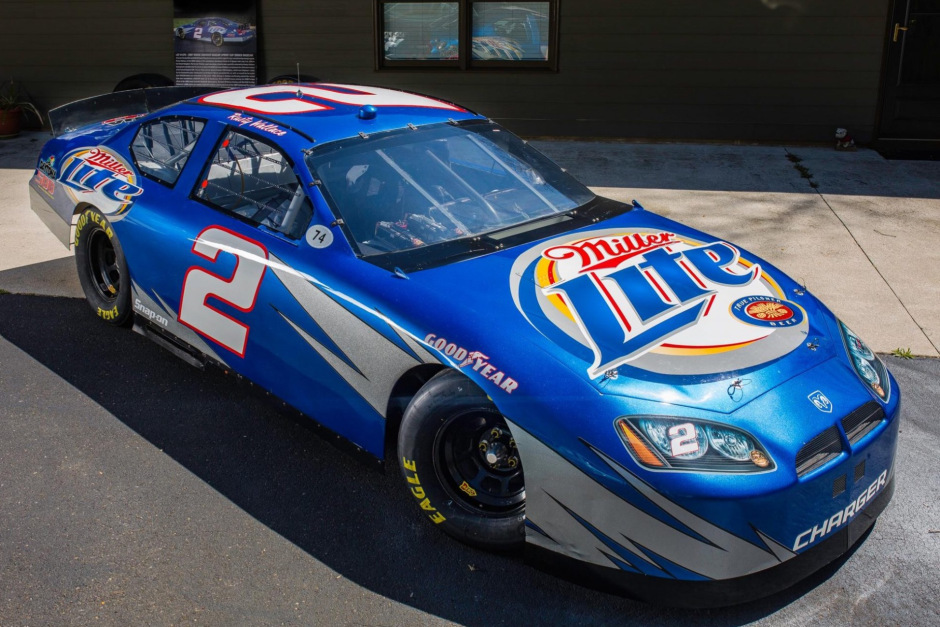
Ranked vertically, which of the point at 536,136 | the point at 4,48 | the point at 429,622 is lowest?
the point at 429,622

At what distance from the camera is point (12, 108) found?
35.1 feet

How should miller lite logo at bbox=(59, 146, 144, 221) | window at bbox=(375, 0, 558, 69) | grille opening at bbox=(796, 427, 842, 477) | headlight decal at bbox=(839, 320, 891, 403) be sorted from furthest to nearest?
window at bbox=(375, 0, 558, 69)
miller lite logo at bbox=(59, 146, 144, 221)
headlight decal at bbox=(839, 320, 891, 403)
grille opening at bbox=(796, 427, 842, 477)

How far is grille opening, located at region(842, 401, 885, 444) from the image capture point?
3.00 meters

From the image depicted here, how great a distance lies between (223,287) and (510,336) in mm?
1515

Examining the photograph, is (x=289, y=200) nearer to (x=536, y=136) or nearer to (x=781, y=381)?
(x=781, y=381)

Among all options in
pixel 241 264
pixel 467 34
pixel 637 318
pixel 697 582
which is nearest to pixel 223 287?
pixel 241 264

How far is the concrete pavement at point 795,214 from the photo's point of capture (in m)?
Answer: 5.82

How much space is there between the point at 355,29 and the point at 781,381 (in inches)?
342

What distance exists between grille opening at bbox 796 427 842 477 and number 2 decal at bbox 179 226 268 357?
7.37 feet

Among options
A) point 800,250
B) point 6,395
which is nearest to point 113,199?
point 6,395

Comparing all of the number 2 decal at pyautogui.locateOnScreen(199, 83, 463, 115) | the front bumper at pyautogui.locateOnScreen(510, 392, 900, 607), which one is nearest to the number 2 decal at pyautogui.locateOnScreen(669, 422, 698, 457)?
the front bumper at pyautogui.locateOnScreen(510, 392, 900, 607)

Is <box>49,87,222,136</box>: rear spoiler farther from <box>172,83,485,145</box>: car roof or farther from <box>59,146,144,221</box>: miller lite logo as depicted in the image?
<box>172,83,485,145</box>: car roof

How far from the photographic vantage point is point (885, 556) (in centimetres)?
330

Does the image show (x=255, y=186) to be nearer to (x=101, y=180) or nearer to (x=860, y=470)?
(x=101, y=180)
